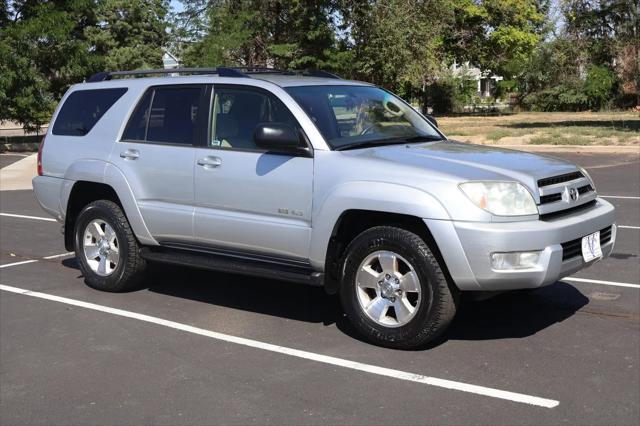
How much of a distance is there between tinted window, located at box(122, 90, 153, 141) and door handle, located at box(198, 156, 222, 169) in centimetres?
88

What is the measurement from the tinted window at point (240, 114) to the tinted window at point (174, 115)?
0.22 m

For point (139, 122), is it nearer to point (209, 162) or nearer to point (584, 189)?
point (209, 162)

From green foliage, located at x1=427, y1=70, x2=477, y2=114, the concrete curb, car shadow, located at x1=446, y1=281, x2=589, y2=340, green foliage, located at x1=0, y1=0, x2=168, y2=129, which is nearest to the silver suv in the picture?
car shadow, located at x1=446, y1=281, x2=589, y2=340

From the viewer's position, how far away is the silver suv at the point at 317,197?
494 cm

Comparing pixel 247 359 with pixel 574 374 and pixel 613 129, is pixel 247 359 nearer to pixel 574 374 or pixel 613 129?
pixel 574 374

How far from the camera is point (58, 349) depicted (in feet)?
18.1

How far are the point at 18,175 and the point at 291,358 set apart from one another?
15.2 m

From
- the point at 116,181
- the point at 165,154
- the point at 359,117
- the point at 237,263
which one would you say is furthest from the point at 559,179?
the point at 116,181

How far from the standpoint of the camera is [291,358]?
5195 mm

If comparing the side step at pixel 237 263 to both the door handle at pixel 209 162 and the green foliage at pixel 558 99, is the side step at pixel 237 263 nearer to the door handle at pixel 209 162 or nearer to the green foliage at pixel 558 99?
the door handle at pixel 209 162

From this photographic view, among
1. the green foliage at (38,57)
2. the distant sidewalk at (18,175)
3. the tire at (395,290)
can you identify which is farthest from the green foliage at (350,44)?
the tire at (395,290)

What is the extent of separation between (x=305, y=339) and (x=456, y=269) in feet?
4.34

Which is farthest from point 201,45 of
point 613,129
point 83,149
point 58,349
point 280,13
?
point 58,349

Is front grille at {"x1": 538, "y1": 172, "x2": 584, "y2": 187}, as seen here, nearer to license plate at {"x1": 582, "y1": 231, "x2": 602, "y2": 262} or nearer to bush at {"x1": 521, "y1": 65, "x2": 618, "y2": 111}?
license plate at {"x1": 582, "y1": 231, "x2": 602, "y2": 262}
